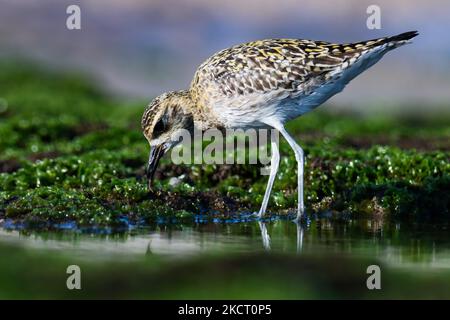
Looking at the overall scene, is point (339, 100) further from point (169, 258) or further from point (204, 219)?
point (169, 258)

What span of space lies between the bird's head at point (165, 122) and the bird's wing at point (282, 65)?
0.76 meters

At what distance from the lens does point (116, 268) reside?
34.5 ft

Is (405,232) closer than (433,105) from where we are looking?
Yes

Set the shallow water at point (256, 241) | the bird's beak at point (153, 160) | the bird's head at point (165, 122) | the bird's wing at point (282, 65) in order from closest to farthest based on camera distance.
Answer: the shallow water at point (256, 241)
the bird's wing at point (282, 65)
the bird's beak at point (153, 160)
the bird's head at point (165, 122)

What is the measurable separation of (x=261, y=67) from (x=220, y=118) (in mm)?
1051

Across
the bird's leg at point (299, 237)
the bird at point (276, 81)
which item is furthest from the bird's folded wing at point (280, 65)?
the bird's leg at point (299, 237)

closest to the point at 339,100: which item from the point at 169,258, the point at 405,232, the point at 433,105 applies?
the point at 433,105

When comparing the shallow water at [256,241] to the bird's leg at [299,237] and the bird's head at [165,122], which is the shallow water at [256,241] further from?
the bird's head at [165,122]

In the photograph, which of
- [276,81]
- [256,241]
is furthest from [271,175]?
[256,241]

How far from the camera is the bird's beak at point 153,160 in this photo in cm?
1446

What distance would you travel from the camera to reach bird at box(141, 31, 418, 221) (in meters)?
13.9

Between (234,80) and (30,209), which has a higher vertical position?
(234,80)

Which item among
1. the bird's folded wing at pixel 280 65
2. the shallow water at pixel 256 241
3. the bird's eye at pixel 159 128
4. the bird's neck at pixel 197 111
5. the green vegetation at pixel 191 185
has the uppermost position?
the bird's folded wing at pixel 280 65

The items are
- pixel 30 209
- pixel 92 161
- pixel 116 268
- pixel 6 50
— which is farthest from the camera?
pixel 6 50
